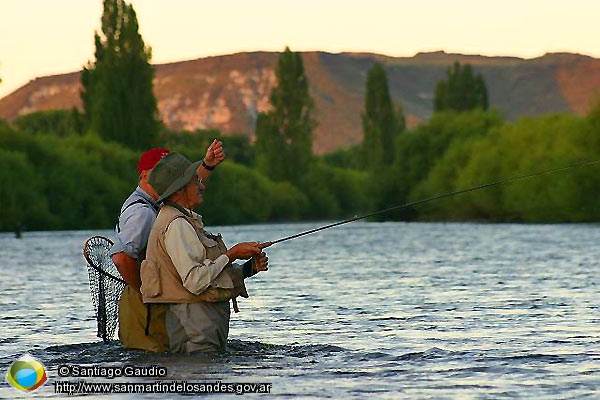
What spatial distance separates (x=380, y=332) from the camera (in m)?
16.9

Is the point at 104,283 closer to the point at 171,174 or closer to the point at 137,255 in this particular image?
the point at 137,255

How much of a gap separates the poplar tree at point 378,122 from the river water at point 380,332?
276ft

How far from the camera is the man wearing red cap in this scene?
12.3 meters

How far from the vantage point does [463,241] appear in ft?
184

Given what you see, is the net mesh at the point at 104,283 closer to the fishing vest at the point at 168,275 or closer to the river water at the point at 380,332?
the river water at the point at 380,332

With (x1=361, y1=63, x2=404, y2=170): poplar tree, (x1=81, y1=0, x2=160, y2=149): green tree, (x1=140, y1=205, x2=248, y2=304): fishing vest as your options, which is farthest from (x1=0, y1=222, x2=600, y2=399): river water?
(x1=361, y1=63, x2=404, y2=170): poplar tree

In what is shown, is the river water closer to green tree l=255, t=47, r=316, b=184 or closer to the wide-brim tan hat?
the wide-brim tan hat

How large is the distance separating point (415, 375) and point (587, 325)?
5.10 metres

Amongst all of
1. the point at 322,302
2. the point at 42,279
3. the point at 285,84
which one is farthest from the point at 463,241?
the point at 285,84

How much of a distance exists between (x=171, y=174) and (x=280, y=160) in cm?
10587

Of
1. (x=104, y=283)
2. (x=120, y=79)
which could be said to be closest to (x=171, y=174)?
(x=104, y=283)

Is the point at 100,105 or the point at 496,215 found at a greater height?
the point at 100,105

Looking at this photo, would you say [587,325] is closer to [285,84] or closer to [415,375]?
[415,375]

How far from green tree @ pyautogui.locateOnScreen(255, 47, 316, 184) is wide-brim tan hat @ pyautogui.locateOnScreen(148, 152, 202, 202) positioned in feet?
336
